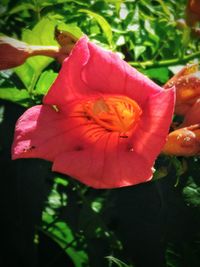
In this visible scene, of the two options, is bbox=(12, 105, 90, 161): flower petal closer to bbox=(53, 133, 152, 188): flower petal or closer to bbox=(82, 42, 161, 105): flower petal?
bbox=(53, 133, 152, 188): flower petal

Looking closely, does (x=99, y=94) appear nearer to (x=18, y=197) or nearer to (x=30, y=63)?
(x=30, y=63)

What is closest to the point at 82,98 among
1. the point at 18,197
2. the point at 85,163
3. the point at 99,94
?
the point at 99,94

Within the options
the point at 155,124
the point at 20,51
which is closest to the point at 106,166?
the point at 155,124

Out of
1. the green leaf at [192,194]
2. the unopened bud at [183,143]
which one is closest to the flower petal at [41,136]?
the unopened bud at [183,143]

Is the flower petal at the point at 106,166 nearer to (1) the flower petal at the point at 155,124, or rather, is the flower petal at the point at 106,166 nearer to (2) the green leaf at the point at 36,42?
(1) the flower petal at the point at 155,124

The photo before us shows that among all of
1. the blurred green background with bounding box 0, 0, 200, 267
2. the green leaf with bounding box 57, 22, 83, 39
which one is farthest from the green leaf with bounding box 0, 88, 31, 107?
the green leaf with bounding box 57, 22, 83, 39

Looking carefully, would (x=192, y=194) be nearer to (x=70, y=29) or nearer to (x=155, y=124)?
(x=155, y=124)
